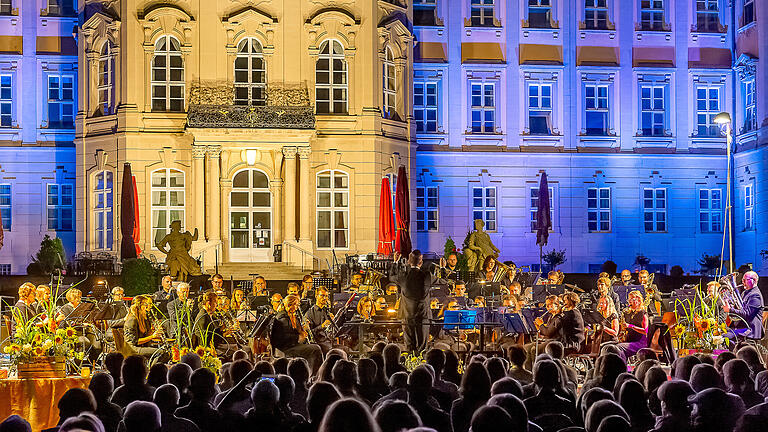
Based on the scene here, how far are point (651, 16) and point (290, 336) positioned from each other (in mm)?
27640

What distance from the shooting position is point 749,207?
124 ft

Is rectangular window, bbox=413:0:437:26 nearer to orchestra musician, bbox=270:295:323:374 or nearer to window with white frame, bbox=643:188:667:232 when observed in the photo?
window with white frame, bbox=643:188:667:232

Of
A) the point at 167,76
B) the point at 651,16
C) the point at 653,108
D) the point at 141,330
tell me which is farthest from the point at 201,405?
the point at 651,16

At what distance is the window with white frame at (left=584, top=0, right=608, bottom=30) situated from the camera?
1511 inches

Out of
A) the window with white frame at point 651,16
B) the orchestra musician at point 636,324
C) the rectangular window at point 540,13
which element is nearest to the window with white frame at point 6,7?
the rectangular window at point 540,13

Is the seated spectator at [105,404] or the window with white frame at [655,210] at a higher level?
the window with white frame at [655,210]

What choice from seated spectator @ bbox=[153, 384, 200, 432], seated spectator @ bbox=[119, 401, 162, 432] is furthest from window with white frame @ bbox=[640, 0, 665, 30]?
seated spectator @ bbox=[119, 401, 162, 432]

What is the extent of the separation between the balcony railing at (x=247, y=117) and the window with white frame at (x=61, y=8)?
25.4ft

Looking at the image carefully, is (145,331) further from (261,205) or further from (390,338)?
(261,205)

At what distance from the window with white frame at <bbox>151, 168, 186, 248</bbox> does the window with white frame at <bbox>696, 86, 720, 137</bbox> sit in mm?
17813

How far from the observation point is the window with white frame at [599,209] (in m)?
38.3

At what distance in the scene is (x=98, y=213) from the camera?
33875mm

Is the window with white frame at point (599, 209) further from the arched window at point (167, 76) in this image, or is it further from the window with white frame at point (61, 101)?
the window with white frame at point (61, 101)

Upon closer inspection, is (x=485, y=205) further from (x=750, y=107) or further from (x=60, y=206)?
(x=60, y=206)
